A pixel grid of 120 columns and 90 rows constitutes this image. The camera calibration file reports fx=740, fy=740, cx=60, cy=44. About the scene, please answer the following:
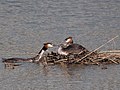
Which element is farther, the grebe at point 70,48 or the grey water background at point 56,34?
the grebe at point 70,48

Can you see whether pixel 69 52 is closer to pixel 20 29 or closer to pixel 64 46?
pixel 64 46

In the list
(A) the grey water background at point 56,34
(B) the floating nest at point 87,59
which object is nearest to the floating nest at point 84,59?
(B) the floating nest at point 87,59

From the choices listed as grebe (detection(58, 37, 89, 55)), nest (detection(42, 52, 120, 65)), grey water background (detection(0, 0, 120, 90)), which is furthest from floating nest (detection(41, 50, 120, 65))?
grey water background (detection(0, 0, 120, 90))

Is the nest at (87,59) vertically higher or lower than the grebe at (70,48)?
lower

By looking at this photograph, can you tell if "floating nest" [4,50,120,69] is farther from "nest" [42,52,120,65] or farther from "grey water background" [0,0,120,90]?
"grey water background" [0,0,120,90]

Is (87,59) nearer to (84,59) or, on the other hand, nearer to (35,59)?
(84,59)

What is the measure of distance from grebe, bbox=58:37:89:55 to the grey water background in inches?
19.2

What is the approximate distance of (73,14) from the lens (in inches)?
759

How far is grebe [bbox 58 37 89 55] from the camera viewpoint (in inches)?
589

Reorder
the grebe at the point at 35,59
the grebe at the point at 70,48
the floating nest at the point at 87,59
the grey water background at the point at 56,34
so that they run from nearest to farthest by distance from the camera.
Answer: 1. the grey water background at the point at 56,34
2. the grebe at the point at 35,59
3. the floating nest at the point at 87,59
4. the grebe at the point at 70,48

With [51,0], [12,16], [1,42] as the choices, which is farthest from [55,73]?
[51,0]

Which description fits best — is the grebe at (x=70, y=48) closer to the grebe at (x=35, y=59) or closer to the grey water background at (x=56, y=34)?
the grebe at (x=35, y=59)

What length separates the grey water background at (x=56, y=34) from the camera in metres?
13.0

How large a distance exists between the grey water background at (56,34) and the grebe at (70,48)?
0.49 meters
